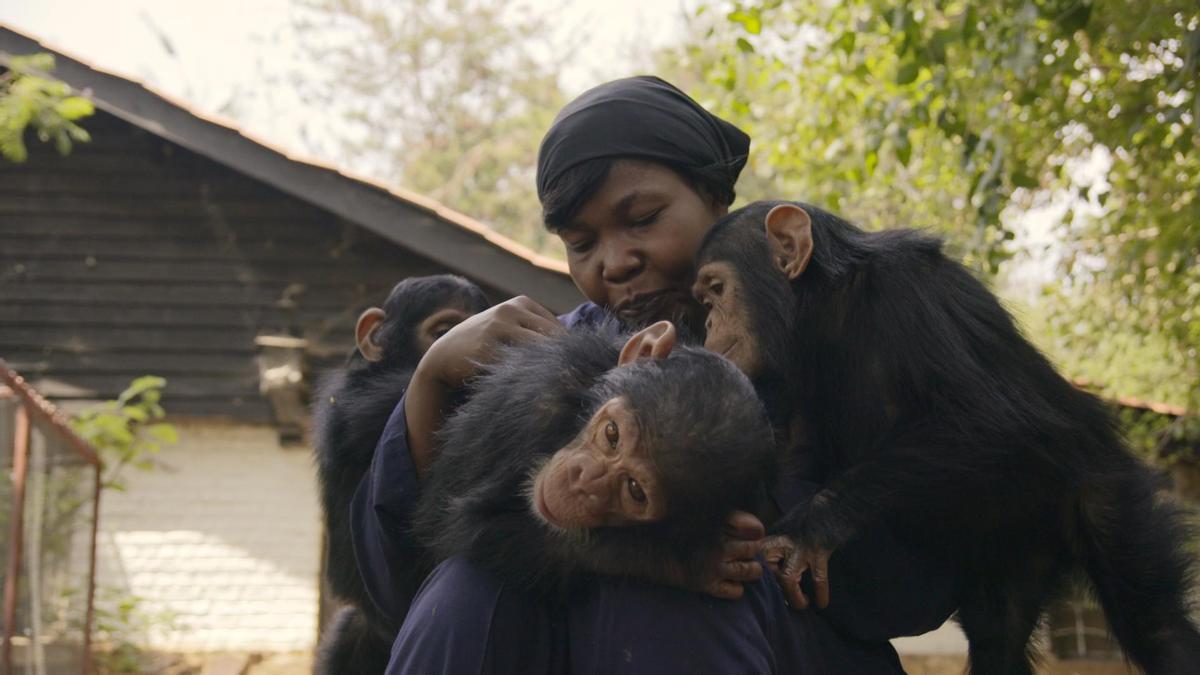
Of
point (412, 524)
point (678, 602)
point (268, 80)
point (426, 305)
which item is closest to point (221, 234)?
point (426, 305)

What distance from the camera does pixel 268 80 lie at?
3284 centimetres

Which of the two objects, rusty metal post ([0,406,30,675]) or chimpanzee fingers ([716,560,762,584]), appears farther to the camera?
rusty metal post ([0,406,30,675])

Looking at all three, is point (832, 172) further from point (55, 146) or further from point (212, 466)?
point (55, 146)

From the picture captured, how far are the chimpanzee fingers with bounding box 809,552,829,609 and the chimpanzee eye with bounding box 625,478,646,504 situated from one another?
42cm

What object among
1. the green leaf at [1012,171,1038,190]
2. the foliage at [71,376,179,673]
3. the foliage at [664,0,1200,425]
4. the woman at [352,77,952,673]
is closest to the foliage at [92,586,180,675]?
the foliage at [71,376,179,673]

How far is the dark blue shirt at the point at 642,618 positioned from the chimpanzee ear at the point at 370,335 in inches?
39.7

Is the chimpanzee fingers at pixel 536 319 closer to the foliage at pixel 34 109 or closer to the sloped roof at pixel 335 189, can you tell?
the sloped roof at pixel 335 189

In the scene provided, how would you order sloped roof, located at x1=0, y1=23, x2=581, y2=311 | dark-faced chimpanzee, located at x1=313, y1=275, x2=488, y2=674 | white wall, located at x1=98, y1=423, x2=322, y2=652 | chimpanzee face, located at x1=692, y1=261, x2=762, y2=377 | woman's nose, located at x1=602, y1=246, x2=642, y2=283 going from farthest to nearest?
white wall, located at x1=98, y1=423, x2=322, y2=652
sloped roof, located at x1=0, y1=23, x2=581, y2=311
dark-faced chimpanzee, located at x1=313, y1=275, x2=488, y2=674
woman's nose, located at x1=602, y1=246, x2=642, y2=283
chimpanzee face, located at x1=692, y1=261, x2=762, y2=377

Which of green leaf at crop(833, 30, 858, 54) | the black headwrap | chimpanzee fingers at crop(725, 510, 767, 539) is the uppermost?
green leaf at crop(833, 30, 858, 54)

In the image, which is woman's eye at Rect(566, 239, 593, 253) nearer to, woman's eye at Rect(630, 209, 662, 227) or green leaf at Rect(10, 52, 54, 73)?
woman's eye at Rect(630, 209, 662, 227)

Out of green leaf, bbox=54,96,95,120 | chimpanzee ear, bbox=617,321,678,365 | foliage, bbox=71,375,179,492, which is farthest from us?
foliage, bbox=71,375,179,492

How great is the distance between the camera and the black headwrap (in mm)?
3404

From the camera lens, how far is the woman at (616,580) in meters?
2.46

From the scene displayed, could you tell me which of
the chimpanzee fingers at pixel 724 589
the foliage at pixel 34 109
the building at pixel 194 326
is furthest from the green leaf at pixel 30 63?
the chimpanzee fingers at pixel 724 589
